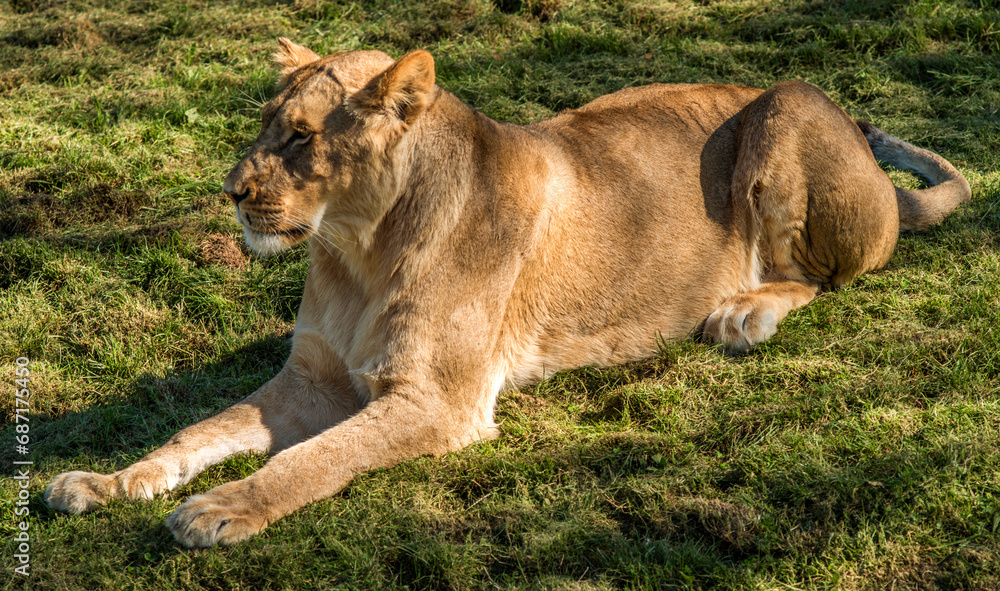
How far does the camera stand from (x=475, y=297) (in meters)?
3.66

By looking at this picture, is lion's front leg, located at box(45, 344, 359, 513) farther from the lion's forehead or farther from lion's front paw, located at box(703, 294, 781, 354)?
lion's front paw, located at box(703, 294, 781, 354)

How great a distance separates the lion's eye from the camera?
3.41 meters

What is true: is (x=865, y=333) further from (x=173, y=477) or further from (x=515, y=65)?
(x=515, y=65)

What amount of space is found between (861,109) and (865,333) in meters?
3.03

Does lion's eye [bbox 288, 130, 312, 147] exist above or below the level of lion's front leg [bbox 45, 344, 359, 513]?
above

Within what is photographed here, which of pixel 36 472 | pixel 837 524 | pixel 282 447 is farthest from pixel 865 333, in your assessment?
pixel 36 472

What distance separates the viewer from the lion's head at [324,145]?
134 inches

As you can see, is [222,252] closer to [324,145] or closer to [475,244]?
[324,145]

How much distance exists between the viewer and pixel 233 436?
363 cm

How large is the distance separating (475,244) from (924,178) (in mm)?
3510

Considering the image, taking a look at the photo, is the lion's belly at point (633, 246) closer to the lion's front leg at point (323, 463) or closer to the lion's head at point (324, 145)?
the lion's front leg at point (323, 463)

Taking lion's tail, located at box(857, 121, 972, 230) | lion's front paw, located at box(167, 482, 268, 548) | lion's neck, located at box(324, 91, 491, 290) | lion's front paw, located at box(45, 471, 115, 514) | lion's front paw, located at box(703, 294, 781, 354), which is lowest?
lion's front paw, located at box(45, 471, 115, 514)

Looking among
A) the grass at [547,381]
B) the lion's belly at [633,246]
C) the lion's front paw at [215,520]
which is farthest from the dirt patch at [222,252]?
the lion's front paw at [215,520]

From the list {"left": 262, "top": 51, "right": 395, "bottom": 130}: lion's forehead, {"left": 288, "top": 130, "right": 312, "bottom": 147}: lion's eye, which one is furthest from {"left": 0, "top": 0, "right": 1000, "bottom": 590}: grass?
{"left": 262, "top": 51, "right": 395, "bottom": 130}: lion's forehead
